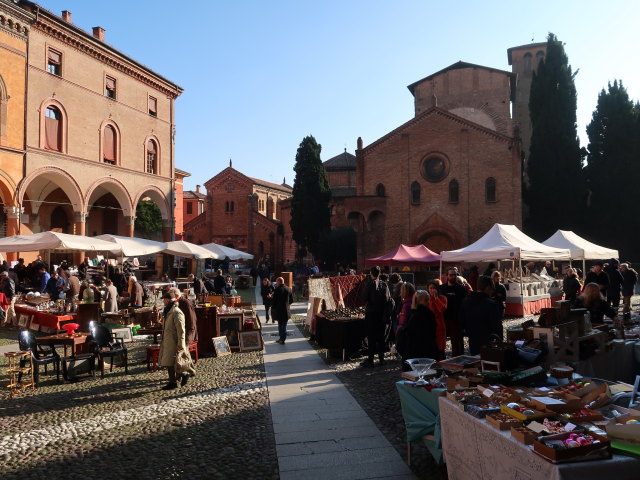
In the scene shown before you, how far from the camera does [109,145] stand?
84.4 ft

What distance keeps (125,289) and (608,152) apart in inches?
1219

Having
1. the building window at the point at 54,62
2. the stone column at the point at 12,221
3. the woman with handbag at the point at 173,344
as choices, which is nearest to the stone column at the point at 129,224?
the stone column at the point at 12,221

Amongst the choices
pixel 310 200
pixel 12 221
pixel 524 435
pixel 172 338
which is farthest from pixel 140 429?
pixel 310 200

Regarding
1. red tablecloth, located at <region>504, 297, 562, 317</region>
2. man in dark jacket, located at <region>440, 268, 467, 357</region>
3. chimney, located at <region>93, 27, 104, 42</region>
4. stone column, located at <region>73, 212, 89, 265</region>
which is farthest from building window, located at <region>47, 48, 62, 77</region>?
red tablecloth, located at <region>504, 297, 562, 317</region>

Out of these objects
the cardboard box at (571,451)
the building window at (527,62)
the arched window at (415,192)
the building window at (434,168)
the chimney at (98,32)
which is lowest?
the cardboard box at (571,451)

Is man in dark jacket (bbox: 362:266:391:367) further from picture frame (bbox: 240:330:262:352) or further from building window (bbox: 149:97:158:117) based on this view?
building window (bbox: 149:97:158:117)

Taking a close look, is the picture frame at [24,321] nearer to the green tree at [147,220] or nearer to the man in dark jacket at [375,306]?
the man in dark jacket at [375,306]

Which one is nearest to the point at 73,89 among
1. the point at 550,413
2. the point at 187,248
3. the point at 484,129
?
the point at 187,248

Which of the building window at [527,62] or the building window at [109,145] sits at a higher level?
the building window at [527,62]

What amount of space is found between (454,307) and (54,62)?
70.2 feet

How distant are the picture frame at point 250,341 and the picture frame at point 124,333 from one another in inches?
98.0

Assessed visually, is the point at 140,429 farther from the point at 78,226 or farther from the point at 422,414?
the point at 78,226

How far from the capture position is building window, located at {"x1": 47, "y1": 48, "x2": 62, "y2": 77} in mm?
21906

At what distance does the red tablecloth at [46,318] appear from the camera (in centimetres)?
1201
